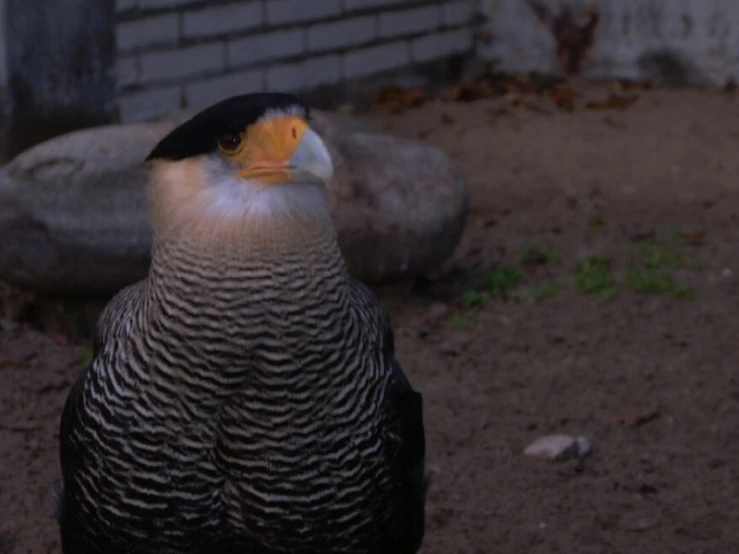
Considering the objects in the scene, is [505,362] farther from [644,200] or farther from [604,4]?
[604,4]

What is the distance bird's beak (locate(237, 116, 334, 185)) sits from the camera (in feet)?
9.53

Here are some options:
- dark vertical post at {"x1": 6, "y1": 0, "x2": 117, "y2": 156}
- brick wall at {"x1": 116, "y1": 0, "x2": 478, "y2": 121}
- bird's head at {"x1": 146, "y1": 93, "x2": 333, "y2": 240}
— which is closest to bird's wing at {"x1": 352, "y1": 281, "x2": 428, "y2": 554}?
bird's head at {"x1": 146, "y1": 93, "x2": 333, "y2": 240}

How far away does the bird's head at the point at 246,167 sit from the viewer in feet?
9.58

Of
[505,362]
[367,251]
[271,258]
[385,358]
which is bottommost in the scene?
[505,362]

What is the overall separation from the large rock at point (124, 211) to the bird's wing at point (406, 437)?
2.10m

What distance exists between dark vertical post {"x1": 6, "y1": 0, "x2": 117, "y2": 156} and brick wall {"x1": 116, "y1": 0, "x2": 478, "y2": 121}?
59 centimetres

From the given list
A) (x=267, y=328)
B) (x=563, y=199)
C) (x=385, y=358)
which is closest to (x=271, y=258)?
(x=267, y=328)

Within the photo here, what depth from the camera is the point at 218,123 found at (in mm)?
2975

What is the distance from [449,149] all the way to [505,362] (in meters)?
2.87

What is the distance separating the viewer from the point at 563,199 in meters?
7.67

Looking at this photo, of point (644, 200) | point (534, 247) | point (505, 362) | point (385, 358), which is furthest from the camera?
point (644, 200)

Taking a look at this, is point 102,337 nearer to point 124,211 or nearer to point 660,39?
point 124,211

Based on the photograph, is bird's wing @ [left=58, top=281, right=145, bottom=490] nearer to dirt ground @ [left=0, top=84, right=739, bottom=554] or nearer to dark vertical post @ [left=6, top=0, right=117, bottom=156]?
dirt ground @ [left=0, top=84, right=739, bottom=554]

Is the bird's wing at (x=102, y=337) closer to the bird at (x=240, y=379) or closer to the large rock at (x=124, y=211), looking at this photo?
the bird at (x=240, y=379)
